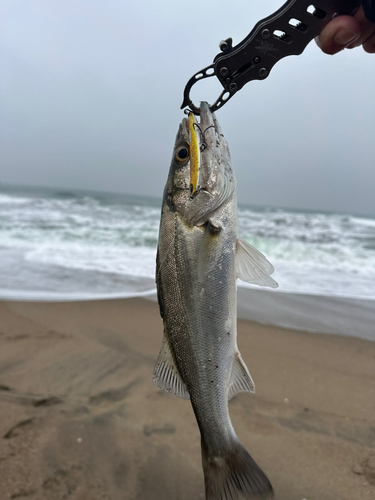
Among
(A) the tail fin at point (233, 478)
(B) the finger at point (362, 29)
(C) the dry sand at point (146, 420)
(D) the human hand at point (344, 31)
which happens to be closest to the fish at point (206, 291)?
(A) the tail fin at point (233, 478)

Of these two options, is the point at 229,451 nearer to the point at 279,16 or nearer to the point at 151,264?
the point at 279,16

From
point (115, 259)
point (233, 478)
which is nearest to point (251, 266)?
point (233, 478)

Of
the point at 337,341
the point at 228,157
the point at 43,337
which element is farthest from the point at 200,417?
the point at 337,341

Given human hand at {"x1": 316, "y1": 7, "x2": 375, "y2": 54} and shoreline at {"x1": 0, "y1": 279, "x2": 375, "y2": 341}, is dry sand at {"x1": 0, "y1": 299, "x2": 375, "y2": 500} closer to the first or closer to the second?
shoreline at {"x1": 0, "y1": 279, "x2": 375, "y2": 341}

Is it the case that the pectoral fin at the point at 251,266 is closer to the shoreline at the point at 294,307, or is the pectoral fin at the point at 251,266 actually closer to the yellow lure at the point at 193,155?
the yellow lure at the point at 193,155

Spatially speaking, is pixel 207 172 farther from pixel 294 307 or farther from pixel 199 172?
pixel 294 307
